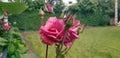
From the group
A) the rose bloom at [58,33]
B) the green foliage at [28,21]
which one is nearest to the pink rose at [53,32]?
the rose bloom at [58,33]

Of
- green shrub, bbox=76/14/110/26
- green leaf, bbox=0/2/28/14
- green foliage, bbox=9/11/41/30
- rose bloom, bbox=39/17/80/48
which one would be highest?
green leaf, bbox=0/2/28/14

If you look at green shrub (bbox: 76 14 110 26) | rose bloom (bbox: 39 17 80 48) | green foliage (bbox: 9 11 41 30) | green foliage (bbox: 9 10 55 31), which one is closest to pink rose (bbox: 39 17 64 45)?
rose bloom (bbox: 39 17 80 48)

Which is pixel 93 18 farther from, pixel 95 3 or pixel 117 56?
pixel 117 56

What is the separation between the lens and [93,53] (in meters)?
9.70

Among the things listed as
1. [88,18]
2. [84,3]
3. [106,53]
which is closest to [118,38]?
[106,53]

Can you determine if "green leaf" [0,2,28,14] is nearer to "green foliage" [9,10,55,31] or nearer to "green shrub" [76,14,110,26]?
"green foliage" [9,10,55,31]

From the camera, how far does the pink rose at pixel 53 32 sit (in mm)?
680

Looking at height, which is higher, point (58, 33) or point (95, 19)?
point (58, 33)

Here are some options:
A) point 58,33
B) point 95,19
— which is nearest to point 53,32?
point 58,33

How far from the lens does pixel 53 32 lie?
0.69m

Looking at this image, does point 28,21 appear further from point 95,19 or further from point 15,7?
point 15,7

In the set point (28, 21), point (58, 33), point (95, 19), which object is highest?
point (58, 33)

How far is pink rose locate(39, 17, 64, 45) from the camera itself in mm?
680

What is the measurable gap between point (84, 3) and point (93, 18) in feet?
7.23
